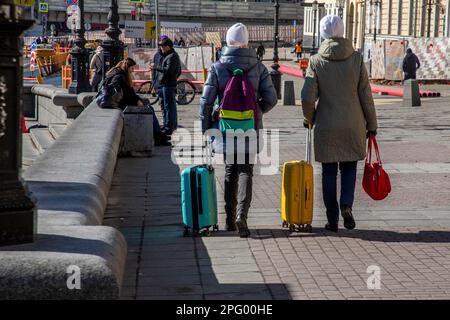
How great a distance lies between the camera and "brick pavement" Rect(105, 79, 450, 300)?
6.51 m

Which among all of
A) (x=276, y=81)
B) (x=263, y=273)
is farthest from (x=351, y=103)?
(x=276, y=81)

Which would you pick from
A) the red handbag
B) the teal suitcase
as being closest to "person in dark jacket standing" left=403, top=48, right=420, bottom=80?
the red handbag

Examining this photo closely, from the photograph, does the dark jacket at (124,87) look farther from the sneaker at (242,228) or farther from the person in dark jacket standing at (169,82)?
the sneaker at (242,228)

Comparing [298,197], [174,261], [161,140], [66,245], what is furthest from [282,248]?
[161,140]

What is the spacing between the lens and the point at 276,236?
8289mm

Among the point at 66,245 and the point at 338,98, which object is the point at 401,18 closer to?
the point at 338,98

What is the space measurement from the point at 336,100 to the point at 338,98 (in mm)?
23

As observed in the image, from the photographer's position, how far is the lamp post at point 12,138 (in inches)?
220

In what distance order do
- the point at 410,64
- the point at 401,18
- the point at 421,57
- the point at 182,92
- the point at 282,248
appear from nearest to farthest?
1. the point at 282,248
2. the point at 182,92
3. the point at 410,64
4. the point at 421,57
5. the point at 401,18

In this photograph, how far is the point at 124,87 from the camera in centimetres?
1495

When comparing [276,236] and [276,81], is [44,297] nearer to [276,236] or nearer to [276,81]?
[276,236]

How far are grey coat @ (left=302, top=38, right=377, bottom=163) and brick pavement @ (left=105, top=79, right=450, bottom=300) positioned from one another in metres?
0.68

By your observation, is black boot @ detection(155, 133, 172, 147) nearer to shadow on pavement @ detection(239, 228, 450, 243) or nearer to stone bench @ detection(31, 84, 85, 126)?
stone bench @ detection(31, 84, 85, 126)

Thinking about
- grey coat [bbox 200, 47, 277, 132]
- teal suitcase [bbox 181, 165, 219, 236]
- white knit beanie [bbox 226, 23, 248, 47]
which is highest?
white knit beanie [bbox 226, 23, 248, 47]
